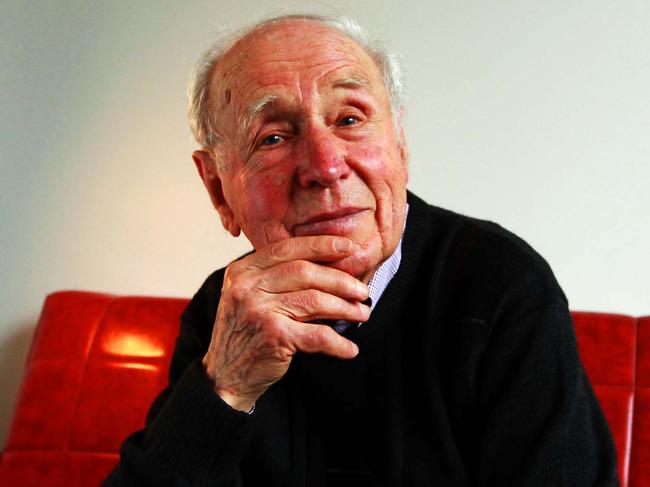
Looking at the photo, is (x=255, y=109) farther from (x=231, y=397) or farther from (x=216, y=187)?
(x=231, y=397)

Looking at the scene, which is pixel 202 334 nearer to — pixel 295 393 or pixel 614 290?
pixel 295 393

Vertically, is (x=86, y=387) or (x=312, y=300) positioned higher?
(x=312, y=300)

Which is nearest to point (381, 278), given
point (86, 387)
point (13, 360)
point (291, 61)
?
point (291, 61)

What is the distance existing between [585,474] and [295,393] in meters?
0.51

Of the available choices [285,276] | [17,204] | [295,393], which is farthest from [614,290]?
[17,204]

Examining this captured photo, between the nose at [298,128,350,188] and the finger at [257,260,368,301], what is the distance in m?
0.14

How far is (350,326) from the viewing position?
1.19 metres

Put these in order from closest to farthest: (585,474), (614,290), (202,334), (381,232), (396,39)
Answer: (585,474) → (381,232) → (202,334) → (614,290) → (396,39)

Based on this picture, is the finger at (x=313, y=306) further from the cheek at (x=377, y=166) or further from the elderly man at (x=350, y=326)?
the cheek at (x=377, y=166)

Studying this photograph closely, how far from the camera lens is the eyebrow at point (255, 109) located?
1.15m

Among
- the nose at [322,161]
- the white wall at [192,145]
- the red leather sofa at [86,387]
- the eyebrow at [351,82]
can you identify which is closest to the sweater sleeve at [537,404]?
the nose at [322,161]

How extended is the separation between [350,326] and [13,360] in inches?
65.1

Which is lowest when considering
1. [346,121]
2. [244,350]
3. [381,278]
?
[244,350]

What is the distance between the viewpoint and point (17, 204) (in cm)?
238
